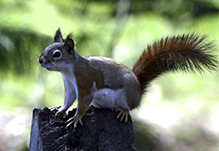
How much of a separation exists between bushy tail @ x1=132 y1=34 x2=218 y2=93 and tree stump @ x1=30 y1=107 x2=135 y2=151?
306 millimetres

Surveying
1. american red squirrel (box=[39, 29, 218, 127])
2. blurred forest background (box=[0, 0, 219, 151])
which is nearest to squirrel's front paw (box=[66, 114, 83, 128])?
american red squirrel (box=[39, 29, 218, 127])

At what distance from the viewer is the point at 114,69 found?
1212 mm

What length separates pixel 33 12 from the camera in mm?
2596

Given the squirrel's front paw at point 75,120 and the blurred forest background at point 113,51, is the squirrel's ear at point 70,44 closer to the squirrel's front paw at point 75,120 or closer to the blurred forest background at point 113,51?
the squirrel's front paw at point 75,120

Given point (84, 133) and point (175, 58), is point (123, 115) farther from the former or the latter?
point (175, 58)

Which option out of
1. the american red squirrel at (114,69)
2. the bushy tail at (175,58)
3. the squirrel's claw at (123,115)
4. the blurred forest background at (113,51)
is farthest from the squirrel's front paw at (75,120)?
the blurred forest background at (113,51)

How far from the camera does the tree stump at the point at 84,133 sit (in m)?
0.99

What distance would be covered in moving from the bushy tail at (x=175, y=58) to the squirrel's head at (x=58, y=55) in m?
0.36

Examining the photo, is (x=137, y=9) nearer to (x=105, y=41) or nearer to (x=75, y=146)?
(x=105, y=41)

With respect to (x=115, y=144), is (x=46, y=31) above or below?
above

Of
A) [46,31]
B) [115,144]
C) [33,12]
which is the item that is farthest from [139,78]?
[33,12]

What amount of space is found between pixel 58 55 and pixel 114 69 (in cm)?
24

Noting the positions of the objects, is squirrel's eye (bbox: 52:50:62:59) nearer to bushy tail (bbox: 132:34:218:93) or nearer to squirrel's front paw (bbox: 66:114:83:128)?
squirrel's front paw (bbox: 66:114:83:128)

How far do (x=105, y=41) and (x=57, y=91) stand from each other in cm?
67
